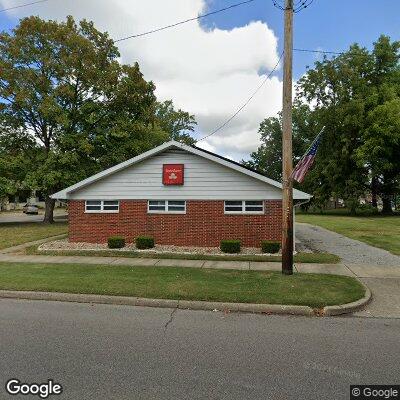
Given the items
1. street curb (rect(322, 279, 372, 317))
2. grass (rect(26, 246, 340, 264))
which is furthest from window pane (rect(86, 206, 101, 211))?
street curb (rect(322, 279, 372, 317))

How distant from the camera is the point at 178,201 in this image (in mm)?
16688

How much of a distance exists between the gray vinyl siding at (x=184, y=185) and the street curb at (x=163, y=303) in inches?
349

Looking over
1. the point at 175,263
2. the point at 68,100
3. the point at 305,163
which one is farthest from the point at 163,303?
the point at 68,100

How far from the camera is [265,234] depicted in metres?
16.0

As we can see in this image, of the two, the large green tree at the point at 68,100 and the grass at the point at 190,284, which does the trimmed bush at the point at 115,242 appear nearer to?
the grass at the point at 190,284

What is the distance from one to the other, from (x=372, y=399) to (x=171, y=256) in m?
9.75

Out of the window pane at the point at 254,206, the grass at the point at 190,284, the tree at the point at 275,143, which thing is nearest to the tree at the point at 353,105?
the tree at the point at 275,143

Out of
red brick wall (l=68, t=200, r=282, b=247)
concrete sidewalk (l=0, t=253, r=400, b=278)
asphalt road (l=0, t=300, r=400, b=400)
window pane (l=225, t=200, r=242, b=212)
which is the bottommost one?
asphalt road (l=0, t=300, r=400, b=400)

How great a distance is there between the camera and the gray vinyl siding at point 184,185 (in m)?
16.1

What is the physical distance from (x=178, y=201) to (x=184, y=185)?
77 centimetres

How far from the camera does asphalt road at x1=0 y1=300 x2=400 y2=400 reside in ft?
13.9

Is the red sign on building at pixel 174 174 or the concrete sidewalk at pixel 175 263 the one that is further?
the red sign on building at pixel 174 174

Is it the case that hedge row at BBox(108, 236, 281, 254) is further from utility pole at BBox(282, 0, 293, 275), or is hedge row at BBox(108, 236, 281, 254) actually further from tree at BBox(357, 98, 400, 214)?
tree at BBox(357, 98, 400, 214)

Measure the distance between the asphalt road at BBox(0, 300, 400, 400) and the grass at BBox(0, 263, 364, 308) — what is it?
785 millimetres
